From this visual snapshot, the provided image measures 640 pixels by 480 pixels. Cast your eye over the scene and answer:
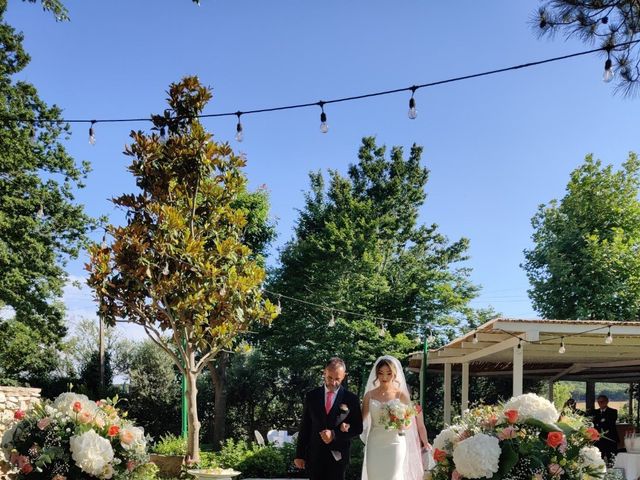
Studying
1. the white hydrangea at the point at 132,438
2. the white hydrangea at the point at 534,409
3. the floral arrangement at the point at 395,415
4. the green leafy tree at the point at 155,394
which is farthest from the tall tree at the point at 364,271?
the white hydrangea at the point at 534,409

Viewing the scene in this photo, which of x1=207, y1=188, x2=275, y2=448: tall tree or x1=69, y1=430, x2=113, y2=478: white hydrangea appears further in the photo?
x1=207, y1=188, x2=275, y2=448: tall tree

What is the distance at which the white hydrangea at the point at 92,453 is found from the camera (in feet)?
16.6

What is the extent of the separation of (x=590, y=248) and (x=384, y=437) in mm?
21901

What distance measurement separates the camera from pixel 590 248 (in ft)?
89.3

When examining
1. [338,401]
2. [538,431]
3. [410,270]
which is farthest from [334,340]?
[538,431]

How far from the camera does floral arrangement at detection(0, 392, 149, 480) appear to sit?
5109 mm

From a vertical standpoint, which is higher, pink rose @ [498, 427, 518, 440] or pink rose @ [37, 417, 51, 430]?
pink rose @ [498, 427, 518, 440]

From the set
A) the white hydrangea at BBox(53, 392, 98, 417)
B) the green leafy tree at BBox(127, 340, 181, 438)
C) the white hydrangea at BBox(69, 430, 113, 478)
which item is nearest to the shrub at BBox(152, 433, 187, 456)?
the white hydrangea at BBox(53, 392, 98, 417)

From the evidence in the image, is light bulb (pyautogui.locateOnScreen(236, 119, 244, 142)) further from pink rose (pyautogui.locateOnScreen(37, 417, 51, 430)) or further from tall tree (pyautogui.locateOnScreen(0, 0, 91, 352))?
tall tree (pyautogui.locateOnScreen(0, 0, 91, 352))

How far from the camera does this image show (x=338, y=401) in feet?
21.9

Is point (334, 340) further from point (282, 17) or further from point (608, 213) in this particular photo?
point (282, 17)

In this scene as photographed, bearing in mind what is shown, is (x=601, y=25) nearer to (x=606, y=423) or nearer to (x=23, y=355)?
(x=606, y=423)

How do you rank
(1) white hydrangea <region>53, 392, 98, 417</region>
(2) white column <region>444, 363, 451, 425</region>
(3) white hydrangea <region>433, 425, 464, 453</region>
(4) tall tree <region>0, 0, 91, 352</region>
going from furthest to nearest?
(4) tall tree <region>0, 0, 91, 352</region> → (2) white column <region>444, 363, 451, 425</region> → (1) white hydrangea <region>53, 392, 98, 417</region> → (3) white hydrangea <region>433, 425, 464, 453</region>

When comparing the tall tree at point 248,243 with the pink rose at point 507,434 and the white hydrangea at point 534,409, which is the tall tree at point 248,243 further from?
the pink rose at point 507,434
